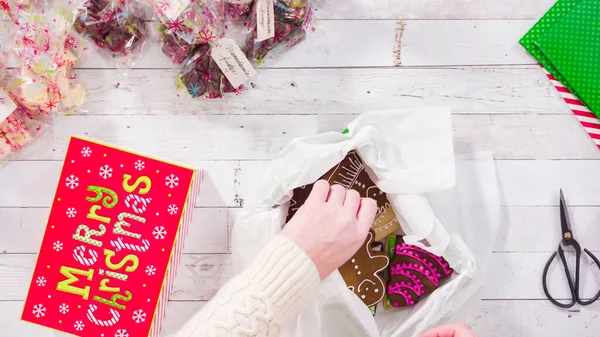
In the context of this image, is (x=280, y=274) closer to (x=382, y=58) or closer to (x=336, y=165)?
(x=336, y=165)

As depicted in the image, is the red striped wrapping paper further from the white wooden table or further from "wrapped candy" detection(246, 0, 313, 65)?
"wrapped candy" detection(246, 0, 313, 65)

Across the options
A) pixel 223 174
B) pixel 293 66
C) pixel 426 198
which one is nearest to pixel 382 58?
pixel 293 66

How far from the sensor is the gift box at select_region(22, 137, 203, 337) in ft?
3.07

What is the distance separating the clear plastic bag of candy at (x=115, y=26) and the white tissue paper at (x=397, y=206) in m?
0.40

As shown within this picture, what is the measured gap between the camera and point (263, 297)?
771mm

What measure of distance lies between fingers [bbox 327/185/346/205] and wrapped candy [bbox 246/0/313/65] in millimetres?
372

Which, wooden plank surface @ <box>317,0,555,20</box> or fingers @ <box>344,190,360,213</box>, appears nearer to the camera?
fingers @ <box>344,190,360,213</box>

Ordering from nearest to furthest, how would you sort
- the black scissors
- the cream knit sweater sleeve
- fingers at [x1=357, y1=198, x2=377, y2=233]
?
the cream knit sweater sleeve, fingers at [x1=357, y1=198, x2=377, y2=233], the black scissors

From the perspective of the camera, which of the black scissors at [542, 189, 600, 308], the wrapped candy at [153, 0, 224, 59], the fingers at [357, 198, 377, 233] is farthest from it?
the black scissors at [542, 189, 600, 308]

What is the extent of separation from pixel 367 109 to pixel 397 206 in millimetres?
234

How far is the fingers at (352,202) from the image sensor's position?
901mm

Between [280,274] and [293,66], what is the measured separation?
1.74 feet

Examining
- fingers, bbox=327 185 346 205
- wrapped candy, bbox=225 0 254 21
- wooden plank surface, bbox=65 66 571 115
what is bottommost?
fingers, bbox=327 185 346 205

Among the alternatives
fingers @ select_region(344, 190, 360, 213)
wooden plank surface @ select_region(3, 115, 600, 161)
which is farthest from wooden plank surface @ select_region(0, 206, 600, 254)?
fingers @ select_region(344, 190, 360, 213)
